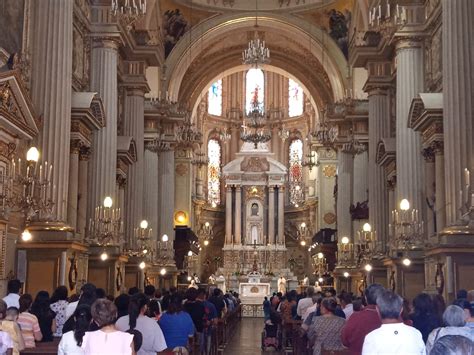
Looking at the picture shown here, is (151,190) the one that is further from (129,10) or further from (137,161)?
(129,10)

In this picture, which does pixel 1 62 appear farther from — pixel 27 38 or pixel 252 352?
pixel 252 352

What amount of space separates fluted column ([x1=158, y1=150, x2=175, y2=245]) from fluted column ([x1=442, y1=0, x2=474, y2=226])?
64.5 feet

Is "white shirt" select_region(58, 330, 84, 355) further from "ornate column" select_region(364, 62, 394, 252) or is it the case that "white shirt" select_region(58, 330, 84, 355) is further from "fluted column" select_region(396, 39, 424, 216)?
"ornate column" select_region(364, 62, 394, 252)

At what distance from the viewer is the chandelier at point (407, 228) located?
18.4 metres

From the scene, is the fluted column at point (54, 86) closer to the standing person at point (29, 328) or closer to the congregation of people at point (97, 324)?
the congregation of people at point (97, 324)

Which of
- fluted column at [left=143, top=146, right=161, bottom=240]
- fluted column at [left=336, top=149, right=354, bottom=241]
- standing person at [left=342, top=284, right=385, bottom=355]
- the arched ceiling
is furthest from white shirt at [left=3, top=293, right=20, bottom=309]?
the arched ceiling

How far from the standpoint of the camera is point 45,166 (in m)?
14.5

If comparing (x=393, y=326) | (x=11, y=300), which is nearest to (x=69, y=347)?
(x=393, y=326)

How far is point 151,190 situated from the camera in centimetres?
3170

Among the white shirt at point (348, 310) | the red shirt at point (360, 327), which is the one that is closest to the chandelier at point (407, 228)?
the white shirt at point (348, 310)

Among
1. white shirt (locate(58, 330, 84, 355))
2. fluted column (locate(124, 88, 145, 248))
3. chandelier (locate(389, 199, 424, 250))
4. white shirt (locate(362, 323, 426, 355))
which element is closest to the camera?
white shirt (locate(362, 323, 426, 355))

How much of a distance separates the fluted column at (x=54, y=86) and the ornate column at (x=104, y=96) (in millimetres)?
5018

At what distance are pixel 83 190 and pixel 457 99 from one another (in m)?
9.64

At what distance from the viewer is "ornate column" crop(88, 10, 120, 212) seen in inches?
820
